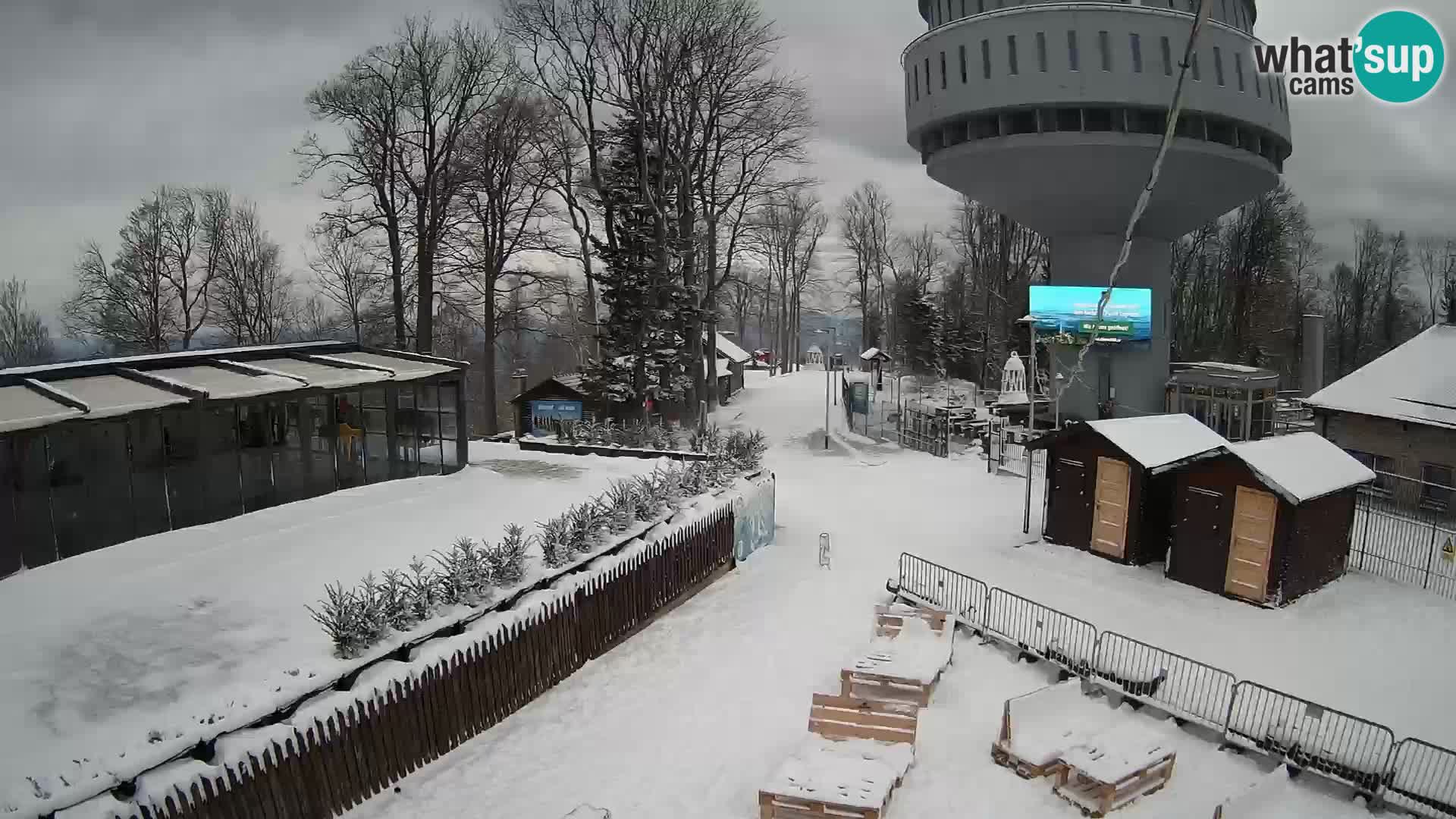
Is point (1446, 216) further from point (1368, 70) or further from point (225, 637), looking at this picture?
point (225, 637)

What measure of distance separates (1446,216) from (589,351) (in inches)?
1322

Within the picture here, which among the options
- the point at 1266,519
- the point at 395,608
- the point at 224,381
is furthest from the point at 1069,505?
the point at 224,381

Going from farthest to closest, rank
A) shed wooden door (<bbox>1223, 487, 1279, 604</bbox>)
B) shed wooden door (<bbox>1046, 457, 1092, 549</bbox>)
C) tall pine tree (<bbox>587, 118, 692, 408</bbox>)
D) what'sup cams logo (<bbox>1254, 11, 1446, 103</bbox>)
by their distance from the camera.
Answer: tall pine tree (<bbox>587, 118, 692, 408</bbox>), shed wooden door (<bbox>1046, 457, 1092, 549</bbox>), shed wooden door (<bbox>1223, 487, 1279, 604</bbox>), what'sup cams logo (<bbox>1254, 11, 1446, 103</bbox>)

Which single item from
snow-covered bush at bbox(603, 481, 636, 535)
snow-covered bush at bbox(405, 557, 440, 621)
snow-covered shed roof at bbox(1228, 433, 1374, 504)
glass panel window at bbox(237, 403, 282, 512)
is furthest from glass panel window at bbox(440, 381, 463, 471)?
snow-covered shed roof at bbox(1228, 433, 1374, 504)

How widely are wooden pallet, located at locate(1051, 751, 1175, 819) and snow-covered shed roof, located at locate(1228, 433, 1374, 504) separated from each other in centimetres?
669

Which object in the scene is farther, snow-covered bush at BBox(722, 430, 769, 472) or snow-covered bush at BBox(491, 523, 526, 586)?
snow-covered bush at BBox(722, 430, 769, 472)

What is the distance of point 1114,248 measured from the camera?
103 feet

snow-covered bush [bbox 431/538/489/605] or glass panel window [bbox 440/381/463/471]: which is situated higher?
glass panel window [bbox 440/381/463/471]

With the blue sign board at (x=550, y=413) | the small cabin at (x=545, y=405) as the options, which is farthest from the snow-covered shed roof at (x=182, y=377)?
the small cabin at (x=545, y=405)

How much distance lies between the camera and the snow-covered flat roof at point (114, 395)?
13.5 m

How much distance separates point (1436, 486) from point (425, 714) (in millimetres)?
22873

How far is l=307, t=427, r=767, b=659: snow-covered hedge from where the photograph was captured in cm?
930

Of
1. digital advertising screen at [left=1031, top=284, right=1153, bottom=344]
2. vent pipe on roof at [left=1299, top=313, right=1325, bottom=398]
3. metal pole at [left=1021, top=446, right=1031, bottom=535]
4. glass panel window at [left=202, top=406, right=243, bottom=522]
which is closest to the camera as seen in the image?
glass panel window at [left=202, top=406, right=243, bottom=522]

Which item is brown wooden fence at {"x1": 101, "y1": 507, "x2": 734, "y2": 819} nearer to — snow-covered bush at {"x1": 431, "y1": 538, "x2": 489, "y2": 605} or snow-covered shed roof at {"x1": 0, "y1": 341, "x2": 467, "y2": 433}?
snow-covered bush at {"x1": 431, "y1": 538, "x2": 489, "y2": 605}
